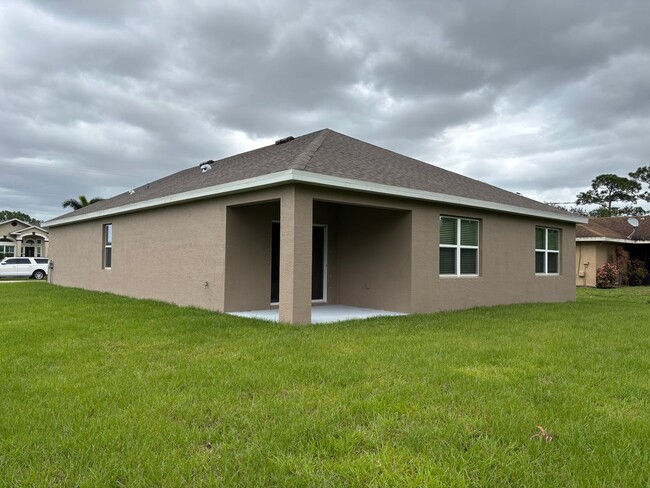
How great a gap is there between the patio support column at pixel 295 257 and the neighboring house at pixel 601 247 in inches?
705

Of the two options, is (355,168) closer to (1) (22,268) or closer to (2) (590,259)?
(2) (590,259)

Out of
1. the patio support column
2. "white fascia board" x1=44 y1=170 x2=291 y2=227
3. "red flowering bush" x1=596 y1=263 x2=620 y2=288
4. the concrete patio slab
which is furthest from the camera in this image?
"red flowering bush" x1=596 y1=263 x2=620 y2=288

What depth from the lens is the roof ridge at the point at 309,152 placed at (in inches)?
325

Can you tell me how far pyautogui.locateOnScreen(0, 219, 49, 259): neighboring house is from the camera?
39.6m

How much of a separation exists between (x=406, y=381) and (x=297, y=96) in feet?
47.7

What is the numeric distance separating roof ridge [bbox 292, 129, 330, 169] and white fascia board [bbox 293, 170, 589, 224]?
1.15 ft

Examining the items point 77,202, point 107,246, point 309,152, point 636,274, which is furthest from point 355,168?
point 77,202

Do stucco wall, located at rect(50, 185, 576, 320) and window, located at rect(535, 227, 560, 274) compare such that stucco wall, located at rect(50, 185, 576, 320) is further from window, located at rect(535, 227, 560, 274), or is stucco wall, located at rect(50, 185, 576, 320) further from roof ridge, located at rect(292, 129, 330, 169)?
roof ridge, located at rect(292, 129, 330, 169)

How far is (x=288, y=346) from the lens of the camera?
6.11m

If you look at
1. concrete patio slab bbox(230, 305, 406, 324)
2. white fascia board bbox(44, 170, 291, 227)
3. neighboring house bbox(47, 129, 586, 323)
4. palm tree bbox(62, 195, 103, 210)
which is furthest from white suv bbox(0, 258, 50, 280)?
concrete patio slab bbox(230, 305, 406, 324)

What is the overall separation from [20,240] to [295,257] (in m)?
41.6

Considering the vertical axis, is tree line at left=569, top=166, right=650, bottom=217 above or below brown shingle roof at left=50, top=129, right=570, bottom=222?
above

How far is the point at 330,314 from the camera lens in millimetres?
9633

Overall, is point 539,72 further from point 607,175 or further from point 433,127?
point 607,175
